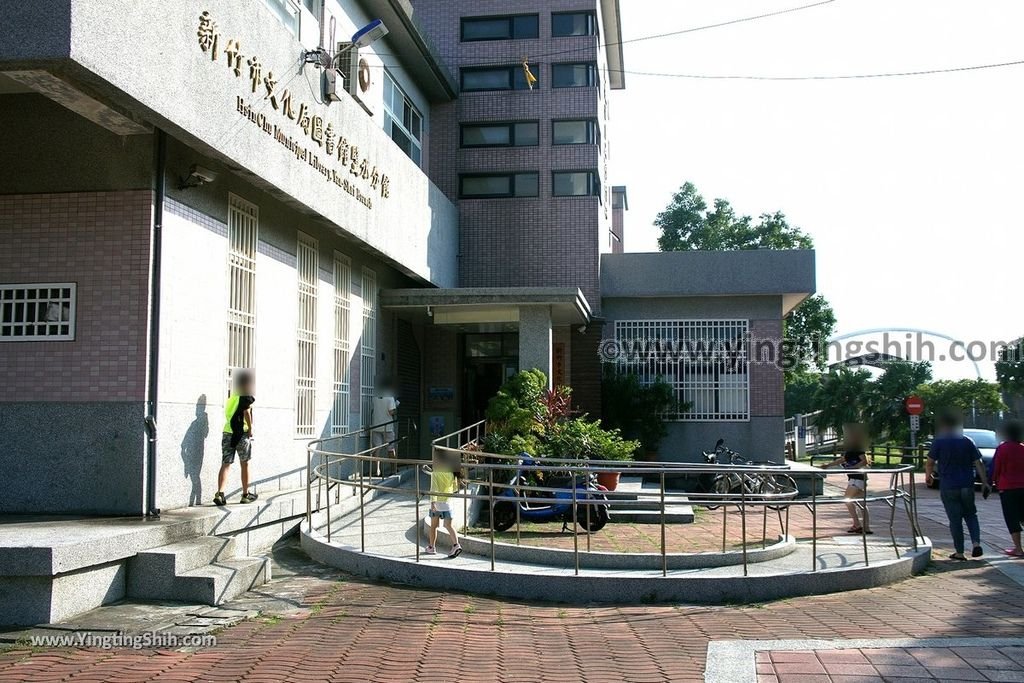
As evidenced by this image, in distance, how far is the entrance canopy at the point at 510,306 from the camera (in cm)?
1603

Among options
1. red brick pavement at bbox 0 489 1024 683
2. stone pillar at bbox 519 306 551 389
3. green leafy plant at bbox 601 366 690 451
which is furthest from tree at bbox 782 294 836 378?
red brick pavement at bbox 0 489 1024 683

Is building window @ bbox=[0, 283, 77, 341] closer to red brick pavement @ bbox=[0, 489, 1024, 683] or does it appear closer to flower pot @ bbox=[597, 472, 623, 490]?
Result: red brick pavement @ bbox=[0, 489, 1024, 683]

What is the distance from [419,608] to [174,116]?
202 inches

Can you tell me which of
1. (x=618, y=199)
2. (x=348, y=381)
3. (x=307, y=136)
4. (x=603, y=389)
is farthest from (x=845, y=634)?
(x=618, y=199)

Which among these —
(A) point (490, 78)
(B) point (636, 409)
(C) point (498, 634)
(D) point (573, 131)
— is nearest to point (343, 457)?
(C) point (498, 634)

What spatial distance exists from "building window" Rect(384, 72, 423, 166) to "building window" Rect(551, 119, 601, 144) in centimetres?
307

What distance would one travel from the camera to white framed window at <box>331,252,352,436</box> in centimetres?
1442

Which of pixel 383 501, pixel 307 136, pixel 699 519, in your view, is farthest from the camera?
pixel 699 519

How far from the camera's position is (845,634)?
6.94m

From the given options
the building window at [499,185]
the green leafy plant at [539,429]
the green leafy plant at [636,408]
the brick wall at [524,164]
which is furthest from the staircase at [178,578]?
the building window at [499,185]

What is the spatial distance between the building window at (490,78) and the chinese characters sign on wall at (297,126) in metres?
6.77

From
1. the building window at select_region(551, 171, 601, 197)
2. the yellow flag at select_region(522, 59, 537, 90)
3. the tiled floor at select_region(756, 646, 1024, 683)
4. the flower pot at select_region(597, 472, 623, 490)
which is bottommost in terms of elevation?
the tiled floor at select_region(756, 646, 1024, 683)

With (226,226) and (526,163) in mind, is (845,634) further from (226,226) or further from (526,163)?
(526,163)

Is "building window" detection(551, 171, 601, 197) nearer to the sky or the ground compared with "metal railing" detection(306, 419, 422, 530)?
nearer to the sky
